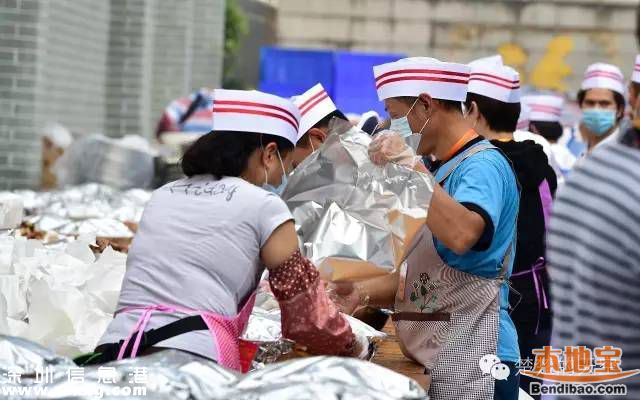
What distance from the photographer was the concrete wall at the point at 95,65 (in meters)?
10.7

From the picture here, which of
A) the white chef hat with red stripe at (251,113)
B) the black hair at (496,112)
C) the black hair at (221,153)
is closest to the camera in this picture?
the black hair at (221,153)

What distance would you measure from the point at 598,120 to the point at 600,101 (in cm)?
24

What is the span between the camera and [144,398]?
2.93 m

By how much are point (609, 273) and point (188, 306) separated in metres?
1.33

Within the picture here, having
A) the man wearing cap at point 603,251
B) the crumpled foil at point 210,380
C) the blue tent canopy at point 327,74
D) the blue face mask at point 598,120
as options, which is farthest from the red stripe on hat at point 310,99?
the blue tent canopy at point 327,74

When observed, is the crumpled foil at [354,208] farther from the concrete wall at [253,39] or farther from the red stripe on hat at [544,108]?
the concrete wall at [253,39]

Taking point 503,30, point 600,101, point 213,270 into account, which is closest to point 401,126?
point 213,270

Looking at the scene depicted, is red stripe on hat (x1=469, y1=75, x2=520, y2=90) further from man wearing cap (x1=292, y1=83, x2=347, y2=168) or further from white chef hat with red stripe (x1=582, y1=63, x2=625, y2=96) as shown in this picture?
white chef hat with red stripe (x1=582, y1=63, x2=625, y2=96)

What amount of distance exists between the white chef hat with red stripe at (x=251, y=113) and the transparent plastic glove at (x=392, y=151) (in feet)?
0.97

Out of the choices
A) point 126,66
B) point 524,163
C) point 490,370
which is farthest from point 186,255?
point 126,66

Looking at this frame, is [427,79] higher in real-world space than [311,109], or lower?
higher

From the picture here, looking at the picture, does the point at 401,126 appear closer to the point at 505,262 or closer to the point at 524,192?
the point at 505,262

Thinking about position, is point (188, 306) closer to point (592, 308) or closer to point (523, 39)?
point (592, 308)

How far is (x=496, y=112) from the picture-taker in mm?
5473
